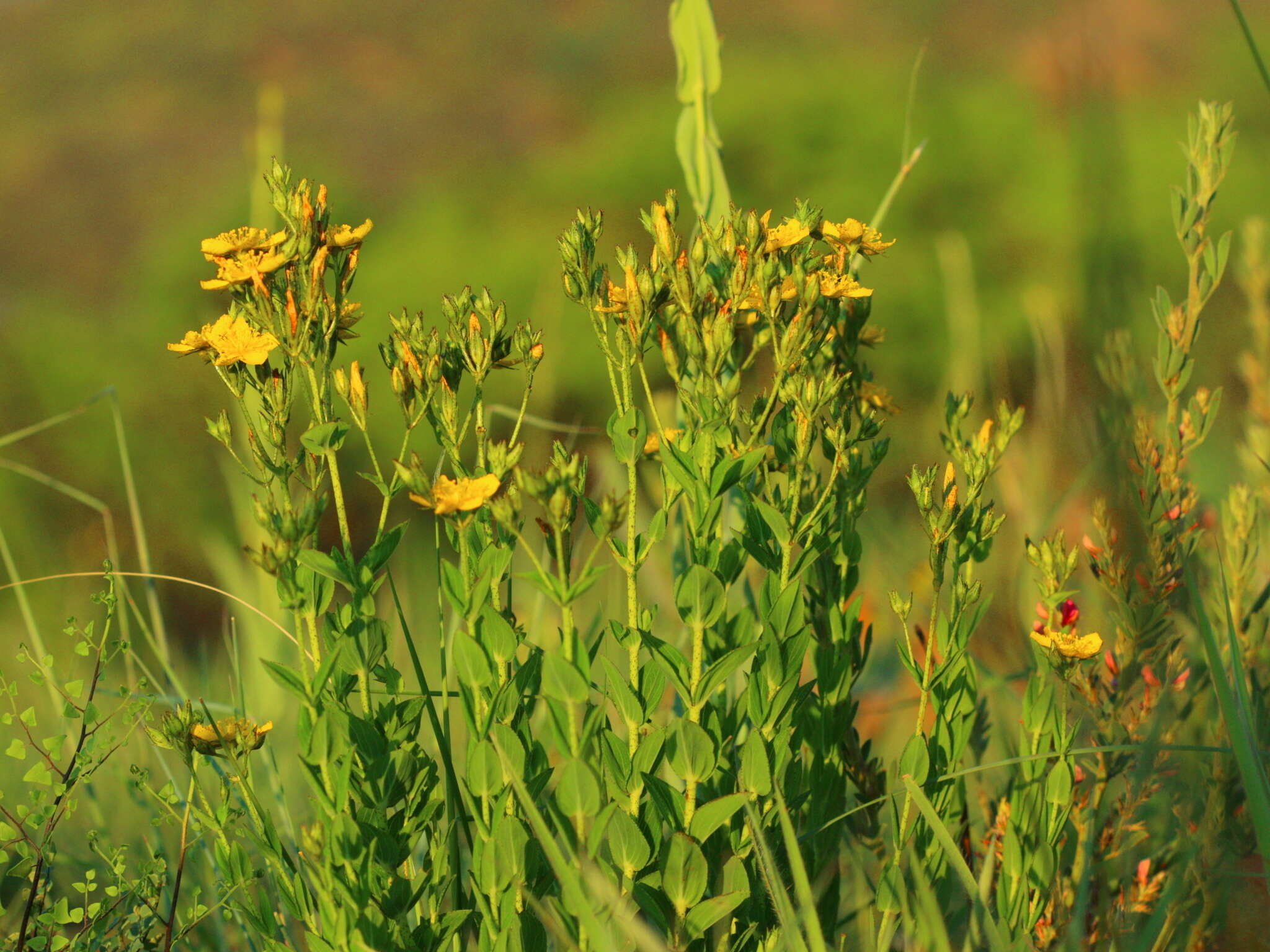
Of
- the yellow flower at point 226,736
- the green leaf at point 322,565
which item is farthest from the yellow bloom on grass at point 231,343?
the yellow flower at point 226,736

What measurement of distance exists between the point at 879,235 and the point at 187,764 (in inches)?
20.8

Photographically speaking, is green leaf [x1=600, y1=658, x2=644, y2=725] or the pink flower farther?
the pink flower

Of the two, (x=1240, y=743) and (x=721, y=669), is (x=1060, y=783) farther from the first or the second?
(x=721, y=669)

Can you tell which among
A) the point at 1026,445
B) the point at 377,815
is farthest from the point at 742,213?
the point at 1026,445

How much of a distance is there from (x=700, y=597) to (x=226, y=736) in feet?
0.95

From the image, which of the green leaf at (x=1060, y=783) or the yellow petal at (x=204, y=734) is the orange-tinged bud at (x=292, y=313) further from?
the green leaf at (x=1060, y=783)

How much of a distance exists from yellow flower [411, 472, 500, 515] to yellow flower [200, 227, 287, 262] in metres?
0.17

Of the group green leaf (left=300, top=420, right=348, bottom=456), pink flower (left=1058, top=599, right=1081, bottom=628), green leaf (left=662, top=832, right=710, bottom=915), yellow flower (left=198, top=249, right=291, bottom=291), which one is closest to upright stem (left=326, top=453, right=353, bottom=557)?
green leaf (left=300, top=420, right=348, bottom=456)

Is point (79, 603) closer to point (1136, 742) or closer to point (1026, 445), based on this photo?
point (1026, 445)

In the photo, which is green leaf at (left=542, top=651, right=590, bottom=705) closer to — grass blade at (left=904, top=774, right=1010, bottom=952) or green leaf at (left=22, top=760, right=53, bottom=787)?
grass blade at (left=904, top=774, right=1010, bottom=952)

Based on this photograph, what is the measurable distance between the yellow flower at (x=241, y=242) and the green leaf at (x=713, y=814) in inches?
14.8

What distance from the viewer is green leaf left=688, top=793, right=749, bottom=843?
554mm

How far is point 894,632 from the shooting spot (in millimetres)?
1784

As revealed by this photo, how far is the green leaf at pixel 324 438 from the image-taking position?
1.82 ft
